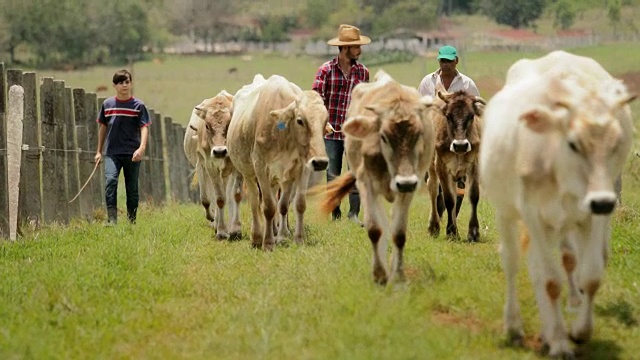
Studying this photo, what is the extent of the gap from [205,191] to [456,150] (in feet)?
16.0

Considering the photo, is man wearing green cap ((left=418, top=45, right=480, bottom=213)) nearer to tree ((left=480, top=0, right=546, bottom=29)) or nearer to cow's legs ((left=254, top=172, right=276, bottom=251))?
cow's legs ((left=254, top=172, right=276, bottom=251))

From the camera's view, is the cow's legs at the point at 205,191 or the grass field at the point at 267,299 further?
the cow's legs at the point at 205,191

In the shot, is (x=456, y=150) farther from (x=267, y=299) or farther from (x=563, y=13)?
(x=563, y=13)

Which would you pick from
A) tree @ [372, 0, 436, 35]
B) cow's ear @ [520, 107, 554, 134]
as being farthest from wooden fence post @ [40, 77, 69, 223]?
tree @ [372, 0, 436, 35]

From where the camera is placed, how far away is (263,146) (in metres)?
12.6

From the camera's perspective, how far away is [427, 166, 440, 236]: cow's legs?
13.4m

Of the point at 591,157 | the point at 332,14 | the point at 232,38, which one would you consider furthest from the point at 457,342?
the point at 232,38

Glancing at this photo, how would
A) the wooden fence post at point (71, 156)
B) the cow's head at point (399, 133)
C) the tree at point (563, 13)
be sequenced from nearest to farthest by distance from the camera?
1. the cow's head at point (399, 133)
2. the wooden fence post at point (71, 156)
3. the tree at point (563, 13)

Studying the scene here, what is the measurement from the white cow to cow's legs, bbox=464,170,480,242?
14.2 feet

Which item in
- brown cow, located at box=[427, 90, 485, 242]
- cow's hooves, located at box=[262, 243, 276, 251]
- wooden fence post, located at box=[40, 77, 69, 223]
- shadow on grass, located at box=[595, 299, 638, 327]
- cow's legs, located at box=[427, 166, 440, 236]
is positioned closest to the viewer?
shadow on grass, located at box=[595, 299, 638, 327]

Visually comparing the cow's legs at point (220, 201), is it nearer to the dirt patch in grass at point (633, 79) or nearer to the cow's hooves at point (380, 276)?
the cow's hooves at point (380, 276)

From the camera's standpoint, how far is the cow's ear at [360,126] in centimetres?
972

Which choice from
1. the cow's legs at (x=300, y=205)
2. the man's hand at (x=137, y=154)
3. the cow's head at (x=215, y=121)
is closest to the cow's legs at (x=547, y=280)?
the cow's legs at (x=300, y=205)

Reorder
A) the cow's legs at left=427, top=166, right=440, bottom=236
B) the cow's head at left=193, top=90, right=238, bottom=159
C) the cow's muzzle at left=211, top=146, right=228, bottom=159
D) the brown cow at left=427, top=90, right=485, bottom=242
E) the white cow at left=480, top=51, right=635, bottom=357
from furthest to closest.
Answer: the cow's head at left=193, top=90, right=238, bottom=159 < the cow's muzzle at left=211, top=146, right=228, bottom=159 < the cow's legs at left=427, top=166, right=440, bottom=236 < the brown cow at left=427, top=90, right=485, bottom=242 < the white cow at left=480, top=51, right=635, bottom=357
